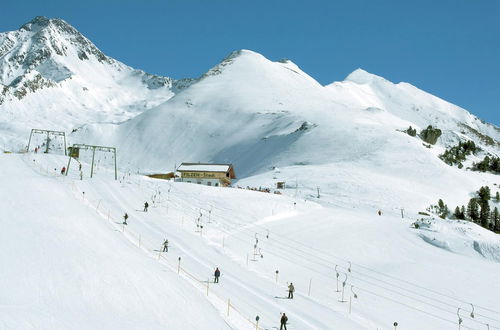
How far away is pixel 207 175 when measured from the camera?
93.7 m

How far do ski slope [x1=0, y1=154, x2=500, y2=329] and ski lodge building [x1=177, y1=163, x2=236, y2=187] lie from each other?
92.7ft

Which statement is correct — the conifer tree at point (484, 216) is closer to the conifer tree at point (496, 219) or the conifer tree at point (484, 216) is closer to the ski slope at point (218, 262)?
the conifer tree at point (496, 219)

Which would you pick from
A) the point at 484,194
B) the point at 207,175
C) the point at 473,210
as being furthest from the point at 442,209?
the point at 207,175

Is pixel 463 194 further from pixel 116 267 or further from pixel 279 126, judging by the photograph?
pixel 116 267

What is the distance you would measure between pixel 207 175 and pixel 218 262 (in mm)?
58045

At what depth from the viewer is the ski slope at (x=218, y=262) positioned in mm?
22844

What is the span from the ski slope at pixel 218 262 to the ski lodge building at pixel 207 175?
28262 mm

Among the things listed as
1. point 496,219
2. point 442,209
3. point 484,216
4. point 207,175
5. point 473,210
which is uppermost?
point 207,175

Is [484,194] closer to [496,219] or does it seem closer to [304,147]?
[496,219]

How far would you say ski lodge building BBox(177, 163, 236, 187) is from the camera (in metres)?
92.8

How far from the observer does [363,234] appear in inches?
1987

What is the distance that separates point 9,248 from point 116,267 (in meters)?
6.90

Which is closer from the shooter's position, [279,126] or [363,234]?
[363,234]

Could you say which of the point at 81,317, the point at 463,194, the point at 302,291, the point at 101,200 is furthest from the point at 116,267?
the point at 463,194
